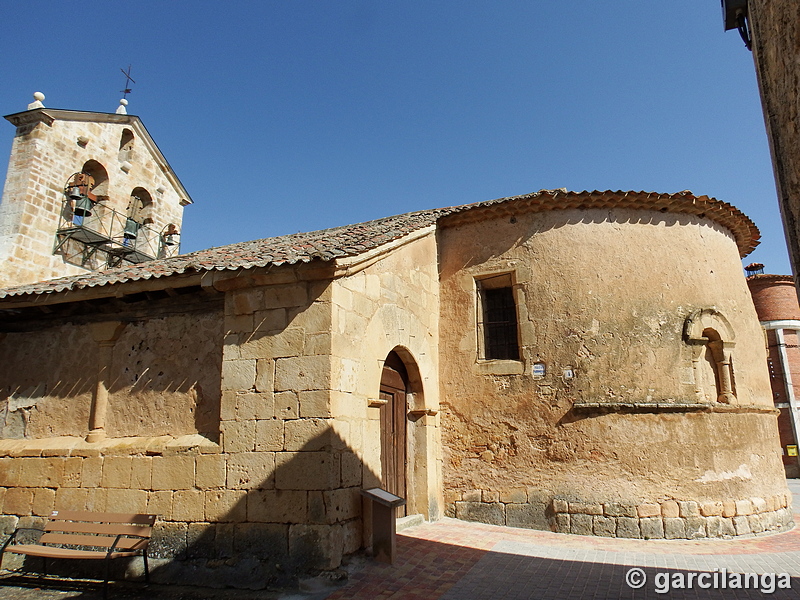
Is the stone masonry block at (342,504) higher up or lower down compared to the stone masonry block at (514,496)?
higher up

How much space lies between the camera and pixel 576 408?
7.91 metres

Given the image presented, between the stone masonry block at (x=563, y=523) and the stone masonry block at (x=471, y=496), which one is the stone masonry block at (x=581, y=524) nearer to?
the stone masonry block at (x=563, y=523)

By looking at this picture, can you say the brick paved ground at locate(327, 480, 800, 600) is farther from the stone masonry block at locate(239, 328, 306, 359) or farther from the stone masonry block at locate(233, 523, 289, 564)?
the stone masonry block at locate(239, 328, 306, 359)

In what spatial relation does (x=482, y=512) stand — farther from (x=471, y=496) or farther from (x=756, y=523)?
(x=756, y=523)

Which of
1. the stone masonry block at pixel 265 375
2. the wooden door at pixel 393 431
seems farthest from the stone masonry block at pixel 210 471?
the wooden door at pixel 393 431

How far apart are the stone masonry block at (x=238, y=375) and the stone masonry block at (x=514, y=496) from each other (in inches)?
162

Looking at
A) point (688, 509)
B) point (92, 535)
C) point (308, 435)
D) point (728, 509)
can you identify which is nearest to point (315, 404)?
point (308, 435)

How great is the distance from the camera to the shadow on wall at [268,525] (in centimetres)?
554

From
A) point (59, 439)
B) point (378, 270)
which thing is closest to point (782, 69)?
point (378, 270)

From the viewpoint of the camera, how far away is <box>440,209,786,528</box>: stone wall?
25.3ft

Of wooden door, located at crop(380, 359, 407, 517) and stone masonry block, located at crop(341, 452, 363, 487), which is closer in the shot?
stone masonry block, located at crop(341, 452, 363, 487)

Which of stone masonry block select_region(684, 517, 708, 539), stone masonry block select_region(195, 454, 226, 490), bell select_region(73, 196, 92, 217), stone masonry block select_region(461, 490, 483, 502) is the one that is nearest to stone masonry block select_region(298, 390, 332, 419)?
stone masonry block select_region(195, 454, 226, 490)

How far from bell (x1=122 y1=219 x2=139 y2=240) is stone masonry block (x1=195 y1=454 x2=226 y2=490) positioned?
834 centimetres

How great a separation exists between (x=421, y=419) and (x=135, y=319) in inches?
166
